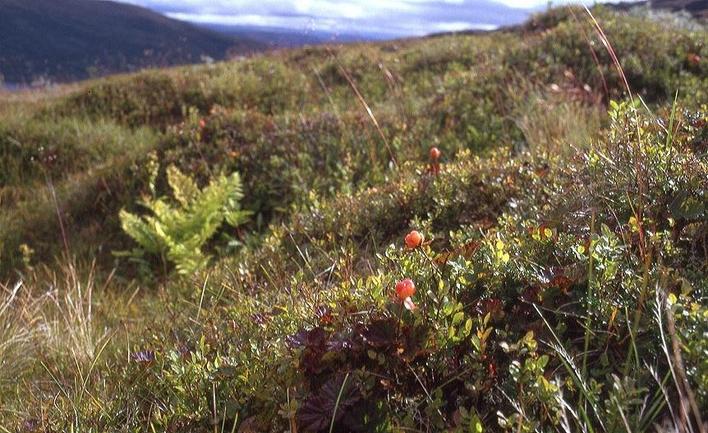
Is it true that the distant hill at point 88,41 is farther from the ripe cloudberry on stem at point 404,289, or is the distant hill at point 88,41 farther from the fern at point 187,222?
the ripe cloudberry on stem at point 404,289

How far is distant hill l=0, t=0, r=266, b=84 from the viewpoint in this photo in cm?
1300

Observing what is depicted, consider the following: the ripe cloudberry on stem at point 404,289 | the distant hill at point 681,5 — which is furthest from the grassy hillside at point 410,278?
the distant hill at point 681,5

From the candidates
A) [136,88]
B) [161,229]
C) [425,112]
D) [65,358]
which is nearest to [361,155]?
[425,112]

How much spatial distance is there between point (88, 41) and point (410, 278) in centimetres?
4084

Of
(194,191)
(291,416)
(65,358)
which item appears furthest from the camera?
(194,191)

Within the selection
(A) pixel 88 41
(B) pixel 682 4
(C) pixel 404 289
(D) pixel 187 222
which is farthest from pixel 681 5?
(C) pixel 404 289

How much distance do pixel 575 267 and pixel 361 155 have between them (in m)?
4.12

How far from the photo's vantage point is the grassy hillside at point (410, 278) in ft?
5.78

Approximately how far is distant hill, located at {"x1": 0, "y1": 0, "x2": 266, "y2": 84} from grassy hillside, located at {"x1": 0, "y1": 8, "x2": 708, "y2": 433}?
6486mm

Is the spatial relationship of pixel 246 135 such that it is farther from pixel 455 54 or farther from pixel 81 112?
pixel 455 54

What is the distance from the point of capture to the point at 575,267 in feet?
6.43

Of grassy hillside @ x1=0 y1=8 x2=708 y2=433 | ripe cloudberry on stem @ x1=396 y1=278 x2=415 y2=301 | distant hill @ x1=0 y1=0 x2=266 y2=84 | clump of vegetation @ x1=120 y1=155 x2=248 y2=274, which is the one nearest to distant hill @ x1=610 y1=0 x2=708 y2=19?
distant hill @ x1=0 y1=0 x2=266 y2=84

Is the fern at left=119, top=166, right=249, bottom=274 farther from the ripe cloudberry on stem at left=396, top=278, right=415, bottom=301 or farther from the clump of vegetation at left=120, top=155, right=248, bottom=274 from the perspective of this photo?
the ripe cloudberry on stem at left=396, top=278, right=415, bottom=301

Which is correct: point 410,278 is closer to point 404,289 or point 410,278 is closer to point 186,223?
point 404,289
